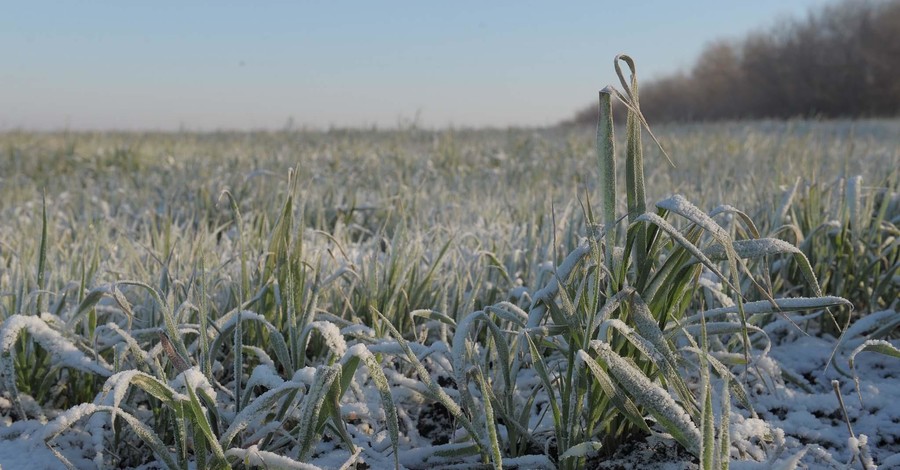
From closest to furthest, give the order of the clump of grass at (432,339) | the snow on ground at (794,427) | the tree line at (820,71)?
1. the clump of grass at (432,339)
2. the snow on ground at (794,427)
3. the tree line at (820,71)

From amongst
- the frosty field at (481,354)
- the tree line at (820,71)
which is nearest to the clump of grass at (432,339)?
the frosty field at (481,354)

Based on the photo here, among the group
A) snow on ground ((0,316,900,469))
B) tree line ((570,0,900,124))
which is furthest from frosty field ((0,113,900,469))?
tree line ((570,0,900,124))

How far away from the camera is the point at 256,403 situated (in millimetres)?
1025

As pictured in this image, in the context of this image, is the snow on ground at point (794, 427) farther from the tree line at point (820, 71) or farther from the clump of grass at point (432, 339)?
the tree line at point (820, 71)

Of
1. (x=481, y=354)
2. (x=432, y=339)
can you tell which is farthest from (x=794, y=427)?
(x=432, y=339)

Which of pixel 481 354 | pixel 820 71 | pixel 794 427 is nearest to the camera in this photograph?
pixel 794 427

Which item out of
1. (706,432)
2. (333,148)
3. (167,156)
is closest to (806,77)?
(333,148)

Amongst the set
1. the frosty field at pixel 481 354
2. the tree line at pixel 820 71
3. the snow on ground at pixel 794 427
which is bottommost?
the snow on ground at pixel 794 427

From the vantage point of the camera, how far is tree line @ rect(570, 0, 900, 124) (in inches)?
754

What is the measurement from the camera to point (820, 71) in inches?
775

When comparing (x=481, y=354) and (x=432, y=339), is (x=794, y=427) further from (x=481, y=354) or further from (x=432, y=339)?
(x=432, y=339)

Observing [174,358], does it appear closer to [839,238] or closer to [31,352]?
[31,352]

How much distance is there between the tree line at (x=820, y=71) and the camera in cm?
1916

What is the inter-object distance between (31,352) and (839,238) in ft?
6.38
